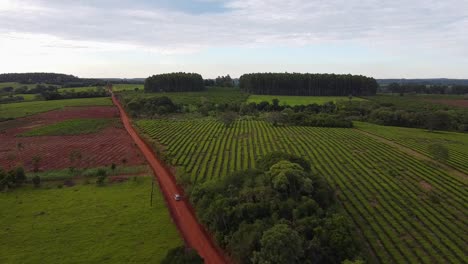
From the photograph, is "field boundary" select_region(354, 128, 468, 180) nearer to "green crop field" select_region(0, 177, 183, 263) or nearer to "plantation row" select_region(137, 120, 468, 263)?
"plantation row" select_region(137, 120, 468, 263)

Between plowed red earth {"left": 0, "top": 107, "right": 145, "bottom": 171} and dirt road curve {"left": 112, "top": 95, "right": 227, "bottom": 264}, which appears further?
plowed red earth {"left": 0, "top": 107, "right": 145, "bottom": 171}

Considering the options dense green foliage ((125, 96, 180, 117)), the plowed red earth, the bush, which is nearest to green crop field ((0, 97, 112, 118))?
the plowed red earth

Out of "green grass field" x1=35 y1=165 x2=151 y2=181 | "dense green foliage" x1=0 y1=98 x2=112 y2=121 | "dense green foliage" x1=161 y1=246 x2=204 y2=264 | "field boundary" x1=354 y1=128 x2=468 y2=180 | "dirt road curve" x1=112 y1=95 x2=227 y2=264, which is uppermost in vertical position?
"dense green foliage" x1=0 y1=98 x2=112 y2=121

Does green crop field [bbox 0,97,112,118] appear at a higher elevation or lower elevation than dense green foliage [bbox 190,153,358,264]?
higher

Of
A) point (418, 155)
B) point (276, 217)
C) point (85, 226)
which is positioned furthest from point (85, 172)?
point (418, 155)

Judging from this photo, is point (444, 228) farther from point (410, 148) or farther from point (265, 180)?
point (410, 148)

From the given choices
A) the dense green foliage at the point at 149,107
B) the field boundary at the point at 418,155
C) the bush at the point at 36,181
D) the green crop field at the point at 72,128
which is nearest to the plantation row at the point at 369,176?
the field boundary at the point at 418,155
